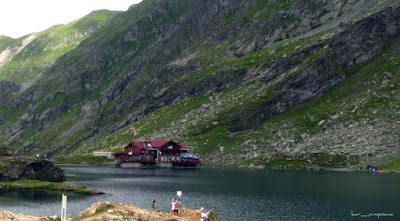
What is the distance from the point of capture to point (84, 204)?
89.4m

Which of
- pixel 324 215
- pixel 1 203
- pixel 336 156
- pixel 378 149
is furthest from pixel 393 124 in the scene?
pixel 1 203

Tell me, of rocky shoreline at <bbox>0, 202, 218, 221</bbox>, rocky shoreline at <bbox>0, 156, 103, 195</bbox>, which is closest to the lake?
rocky shoreline at <bbox>0, 156, 103, 195</bbox>

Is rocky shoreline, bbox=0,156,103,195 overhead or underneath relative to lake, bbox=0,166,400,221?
overhead

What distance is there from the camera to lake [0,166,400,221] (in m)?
81.8

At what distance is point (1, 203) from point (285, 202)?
54982mm

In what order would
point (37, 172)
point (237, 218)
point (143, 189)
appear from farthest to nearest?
point (37, 172), point (143, 189), point (237, 218)

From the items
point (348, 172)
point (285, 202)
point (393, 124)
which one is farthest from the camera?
point (393, 124)

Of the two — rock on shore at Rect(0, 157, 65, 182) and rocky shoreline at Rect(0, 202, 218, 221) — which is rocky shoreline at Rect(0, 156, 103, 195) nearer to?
rock on shore at Rect(0, 157, 65, 182)

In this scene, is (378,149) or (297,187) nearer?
(297,187)

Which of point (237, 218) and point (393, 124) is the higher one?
point (393, 124)

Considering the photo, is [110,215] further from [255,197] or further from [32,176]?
[32,176]

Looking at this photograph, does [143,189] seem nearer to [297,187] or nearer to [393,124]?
[297,187]

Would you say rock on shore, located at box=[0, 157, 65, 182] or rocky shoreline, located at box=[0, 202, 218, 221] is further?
rock on shore, located at box=[0, 157, 65, 182]

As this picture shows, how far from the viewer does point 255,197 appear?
100438 millimetres
